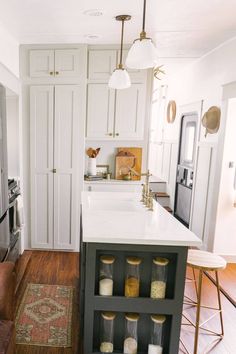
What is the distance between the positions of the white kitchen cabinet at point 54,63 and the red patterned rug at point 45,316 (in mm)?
2420

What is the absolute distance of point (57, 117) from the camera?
3.25 meters

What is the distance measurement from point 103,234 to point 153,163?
5.09 metres

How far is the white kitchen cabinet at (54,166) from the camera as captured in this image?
323 cm

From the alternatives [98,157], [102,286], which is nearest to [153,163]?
[98,157]

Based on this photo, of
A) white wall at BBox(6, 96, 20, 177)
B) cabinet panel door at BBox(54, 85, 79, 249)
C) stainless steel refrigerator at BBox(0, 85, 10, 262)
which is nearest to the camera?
stainless steel refrigerator at BBox(0, 85, 10, 262)

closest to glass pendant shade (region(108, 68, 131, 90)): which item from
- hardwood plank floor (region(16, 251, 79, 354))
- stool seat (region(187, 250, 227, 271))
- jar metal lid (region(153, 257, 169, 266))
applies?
jar metal lid (region(153, 257, 169, 266))

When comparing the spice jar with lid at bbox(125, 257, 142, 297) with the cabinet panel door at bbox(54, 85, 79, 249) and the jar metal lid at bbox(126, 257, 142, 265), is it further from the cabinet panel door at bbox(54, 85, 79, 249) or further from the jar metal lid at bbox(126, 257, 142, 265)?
the cabinet panel door at bbox(54, 85, 79, 249)

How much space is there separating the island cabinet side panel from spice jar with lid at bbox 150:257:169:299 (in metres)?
0.03

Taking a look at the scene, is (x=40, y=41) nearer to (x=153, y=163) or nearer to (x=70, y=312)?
(x=70, y=312)

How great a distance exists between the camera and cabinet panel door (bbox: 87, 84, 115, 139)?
331cm

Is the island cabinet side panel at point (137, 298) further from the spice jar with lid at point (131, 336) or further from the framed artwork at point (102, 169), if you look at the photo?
the framed artwork at point (102, 169)

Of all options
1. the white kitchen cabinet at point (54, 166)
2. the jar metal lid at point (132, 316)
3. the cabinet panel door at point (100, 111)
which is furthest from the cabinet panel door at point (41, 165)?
the jar metal lid at point (132, 316)

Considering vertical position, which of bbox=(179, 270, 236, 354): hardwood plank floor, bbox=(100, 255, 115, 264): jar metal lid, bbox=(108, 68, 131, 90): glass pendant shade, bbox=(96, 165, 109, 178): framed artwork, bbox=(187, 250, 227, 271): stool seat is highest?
bbox=(108, 68, 131, 90): glass pendant shade

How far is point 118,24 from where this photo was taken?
263cm
